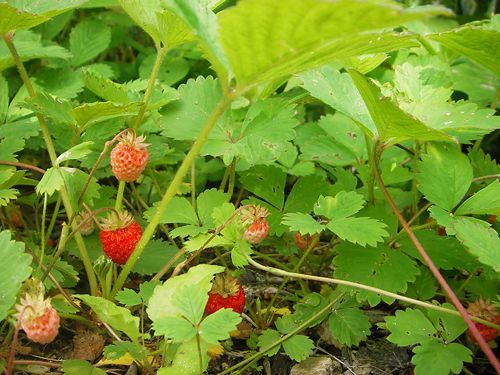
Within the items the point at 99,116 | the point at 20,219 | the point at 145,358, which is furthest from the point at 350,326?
the point at 20,219

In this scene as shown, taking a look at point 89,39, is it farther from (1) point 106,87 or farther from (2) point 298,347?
(2) point 298,347

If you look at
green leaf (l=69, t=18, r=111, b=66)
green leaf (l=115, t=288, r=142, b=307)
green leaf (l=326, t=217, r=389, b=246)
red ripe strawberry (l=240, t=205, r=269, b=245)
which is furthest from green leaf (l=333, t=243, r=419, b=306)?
green leaf (l=69, t=18, r=111, b=66)

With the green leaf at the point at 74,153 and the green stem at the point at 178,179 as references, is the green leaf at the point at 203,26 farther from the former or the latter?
the green leaf at the point at 74,153

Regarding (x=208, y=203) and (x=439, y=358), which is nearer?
(x=439, y=358)

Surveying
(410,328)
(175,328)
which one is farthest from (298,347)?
(175,328)

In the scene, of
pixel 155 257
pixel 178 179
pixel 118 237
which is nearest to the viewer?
pixel 178 179

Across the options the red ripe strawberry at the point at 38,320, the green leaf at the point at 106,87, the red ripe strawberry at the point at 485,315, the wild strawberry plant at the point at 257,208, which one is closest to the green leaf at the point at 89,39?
the wild strawberry plant at the point at 257,208
